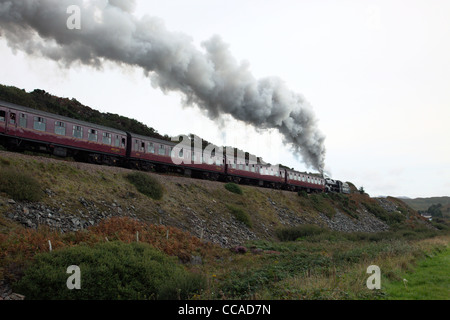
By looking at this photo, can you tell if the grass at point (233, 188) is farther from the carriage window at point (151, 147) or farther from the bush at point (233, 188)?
the carriage window at point (151, 147)

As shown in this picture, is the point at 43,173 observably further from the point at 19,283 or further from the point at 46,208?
the point at 19,283

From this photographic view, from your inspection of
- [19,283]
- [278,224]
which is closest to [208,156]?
[278,224]

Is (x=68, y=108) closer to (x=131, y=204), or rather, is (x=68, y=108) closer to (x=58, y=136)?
(x=58, y=136)

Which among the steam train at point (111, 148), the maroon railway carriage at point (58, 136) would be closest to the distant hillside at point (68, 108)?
the steam train at point (111, 148)

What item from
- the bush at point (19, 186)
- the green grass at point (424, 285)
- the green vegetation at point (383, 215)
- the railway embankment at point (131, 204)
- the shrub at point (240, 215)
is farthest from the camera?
the green vegetation at point (383, 215)

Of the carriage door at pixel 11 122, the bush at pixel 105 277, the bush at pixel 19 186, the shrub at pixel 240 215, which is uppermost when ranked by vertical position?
the carriage door at pixel 11 122

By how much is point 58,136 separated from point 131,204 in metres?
6.95

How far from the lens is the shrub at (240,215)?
2417cm

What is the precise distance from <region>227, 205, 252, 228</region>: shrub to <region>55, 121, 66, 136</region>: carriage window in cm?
1354

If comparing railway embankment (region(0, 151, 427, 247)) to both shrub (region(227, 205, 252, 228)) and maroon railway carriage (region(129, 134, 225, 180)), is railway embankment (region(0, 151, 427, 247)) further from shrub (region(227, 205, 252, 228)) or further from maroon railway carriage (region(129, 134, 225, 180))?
maroon railway carriage (region(129, 134, 225, 180))

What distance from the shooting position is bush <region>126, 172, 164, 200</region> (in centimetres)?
2048

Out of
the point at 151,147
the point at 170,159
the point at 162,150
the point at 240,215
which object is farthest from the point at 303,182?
the point at 151,147

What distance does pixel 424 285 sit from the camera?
9.17m

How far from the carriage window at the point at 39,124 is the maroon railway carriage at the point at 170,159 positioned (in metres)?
6.90
